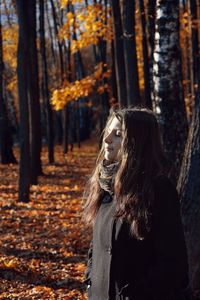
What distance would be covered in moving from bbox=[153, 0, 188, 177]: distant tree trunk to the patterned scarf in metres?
3.41

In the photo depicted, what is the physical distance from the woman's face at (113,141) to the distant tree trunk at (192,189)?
2082 mm

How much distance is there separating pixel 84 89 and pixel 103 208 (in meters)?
12.1

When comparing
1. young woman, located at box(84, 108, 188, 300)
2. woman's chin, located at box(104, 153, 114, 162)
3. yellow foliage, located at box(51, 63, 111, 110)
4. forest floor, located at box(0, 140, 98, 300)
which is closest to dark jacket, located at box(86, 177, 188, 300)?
young woman, located at box(84, 108, 188, 300)

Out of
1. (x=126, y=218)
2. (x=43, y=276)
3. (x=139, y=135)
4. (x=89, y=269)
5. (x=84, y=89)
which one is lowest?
(x=43, y=276)

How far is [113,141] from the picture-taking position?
2969 mm

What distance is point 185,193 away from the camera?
5016 millimetres

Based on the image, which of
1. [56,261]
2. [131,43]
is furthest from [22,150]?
[56,261]

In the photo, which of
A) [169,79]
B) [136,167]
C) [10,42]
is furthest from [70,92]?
[10,42]

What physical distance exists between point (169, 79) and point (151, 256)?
12.9ft

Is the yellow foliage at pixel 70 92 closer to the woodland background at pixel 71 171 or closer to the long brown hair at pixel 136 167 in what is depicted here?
the woodland background at pixel 71 171

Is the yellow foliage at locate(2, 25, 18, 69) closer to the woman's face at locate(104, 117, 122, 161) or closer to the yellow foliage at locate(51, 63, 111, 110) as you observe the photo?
the yellow foliage at locate(51, 63, 111, 110)

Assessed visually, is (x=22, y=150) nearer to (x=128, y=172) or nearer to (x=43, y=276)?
(x=43, y=276)

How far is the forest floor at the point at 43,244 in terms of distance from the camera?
651cm

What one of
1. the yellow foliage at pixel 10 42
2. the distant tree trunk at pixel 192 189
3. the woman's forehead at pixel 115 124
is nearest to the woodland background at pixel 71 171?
the distant tree trunk at pixel 192 189
